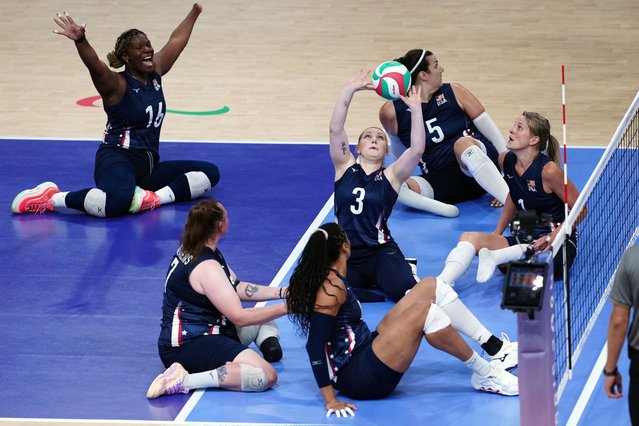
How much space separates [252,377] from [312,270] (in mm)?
864

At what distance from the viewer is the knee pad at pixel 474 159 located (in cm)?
1033

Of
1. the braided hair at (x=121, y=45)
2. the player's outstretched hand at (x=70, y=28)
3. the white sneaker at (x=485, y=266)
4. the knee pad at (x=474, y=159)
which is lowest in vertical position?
the white sneaker at (x=485, y=266)

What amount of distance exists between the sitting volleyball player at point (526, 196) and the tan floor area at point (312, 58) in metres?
3.35

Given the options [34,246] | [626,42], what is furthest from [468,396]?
[626,42]

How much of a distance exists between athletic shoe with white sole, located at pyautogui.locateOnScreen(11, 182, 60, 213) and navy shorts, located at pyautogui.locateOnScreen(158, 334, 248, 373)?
3.60 m

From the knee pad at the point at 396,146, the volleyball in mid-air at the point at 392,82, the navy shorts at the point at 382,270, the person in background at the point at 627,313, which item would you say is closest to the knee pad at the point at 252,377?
the navy shorts at the point at 382,270

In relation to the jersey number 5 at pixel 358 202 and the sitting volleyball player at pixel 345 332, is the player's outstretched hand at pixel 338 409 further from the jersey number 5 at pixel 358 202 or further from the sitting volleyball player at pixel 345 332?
the jersey number 5 at pixel 358 202

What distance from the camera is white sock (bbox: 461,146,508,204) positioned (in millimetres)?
10320

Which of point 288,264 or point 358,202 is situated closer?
point 358,202

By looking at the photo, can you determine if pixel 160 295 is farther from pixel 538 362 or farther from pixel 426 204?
pixel 538 362

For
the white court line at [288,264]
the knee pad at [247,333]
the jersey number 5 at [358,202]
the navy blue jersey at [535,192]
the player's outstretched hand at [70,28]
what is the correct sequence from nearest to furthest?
the white court line at [288,264], the knee pad at [247,333], the jersey number 5 at [358,202], the navy blue jersey at [535,192], the player's outstretched hand at [70,28]

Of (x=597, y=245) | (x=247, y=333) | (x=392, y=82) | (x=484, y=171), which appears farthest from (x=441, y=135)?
(x=247, y=333)

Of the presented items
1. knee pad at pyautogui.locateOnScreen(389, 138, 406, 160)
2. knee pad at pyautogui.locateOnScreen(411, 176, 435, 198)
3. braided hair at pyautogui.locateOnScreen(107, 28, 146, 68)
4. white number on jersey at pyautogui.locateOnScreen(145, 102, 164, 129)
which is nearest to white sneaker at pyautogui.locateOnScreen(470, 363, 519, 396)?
knee pad at pyautogui.locateOnScreen(411, 176, 435, 198)

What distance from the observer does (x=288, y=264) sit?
9.70 m
